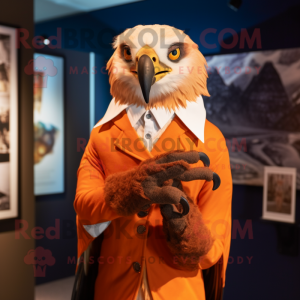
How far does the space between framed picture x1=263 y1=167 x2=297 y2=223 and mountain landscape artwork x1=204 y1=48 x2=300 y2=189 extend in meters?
0.10

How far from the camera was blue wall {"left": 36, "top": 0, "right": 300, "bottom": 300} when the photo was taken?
1.41 metres

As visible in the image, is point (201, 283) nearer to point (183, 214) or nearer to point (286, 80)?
point (183, 214)

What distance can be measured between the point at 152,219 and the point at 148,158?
145mm

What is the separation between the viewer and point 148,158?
27.7 inches

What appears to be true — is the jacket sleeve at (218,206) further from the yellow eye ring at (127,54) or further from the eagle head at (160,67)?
the yellow eye ring at (127,54)

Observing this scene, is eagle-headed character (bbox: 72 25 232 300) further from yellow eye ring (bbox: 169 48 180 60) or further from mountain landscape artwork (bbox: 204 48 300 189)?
mountain landscape artwork (bbox: 204 48 300 189)

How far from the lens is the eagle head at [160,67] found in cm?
72

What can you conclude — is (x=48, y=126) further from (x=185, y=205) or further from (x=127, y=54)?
(x=185, y=205)

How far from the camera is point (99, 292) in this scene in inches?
31.5

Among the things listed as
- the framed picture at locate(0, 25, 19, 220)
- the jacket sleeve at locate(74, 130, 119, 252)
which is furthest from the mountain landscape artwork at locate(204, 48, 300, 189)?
the jacket sleeve at locate(74, 130, 119, 252)

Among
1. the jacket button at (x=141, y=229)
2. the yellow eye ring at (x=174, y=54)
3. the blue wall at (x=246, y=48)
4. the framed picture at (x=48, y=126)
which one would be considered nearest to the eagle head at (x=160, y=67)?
the yellow eye ring at (x=174, y=54)

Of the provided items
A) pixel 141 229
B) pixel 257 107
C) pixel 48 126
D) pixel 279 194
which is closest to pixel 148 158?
pixel 141 229

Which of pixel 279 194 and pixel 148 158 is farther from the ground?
pixel 148 158

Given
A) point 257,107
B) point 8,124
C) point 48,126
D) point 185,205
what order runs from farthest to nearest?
1. point 48,126
2. point 257,107
3. point 8,124
4. point 185,205
